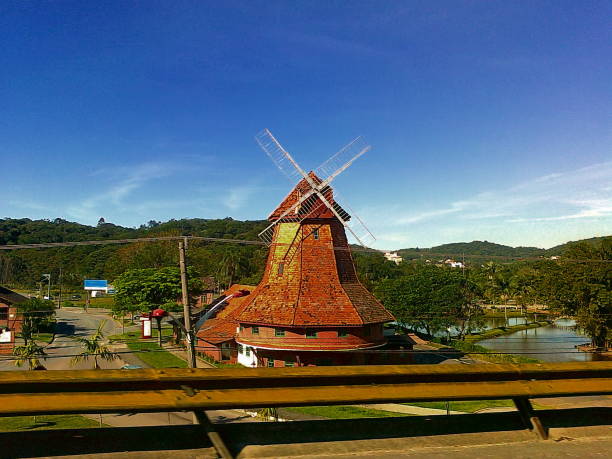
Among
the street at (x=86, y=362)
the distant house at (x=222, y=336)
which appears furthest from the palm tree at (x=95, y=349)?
the distant house at (x=222, y=336)

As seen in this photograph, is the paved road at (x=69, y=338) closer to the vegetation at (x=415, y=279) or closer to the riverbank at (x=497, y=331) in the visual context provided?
the vegetation at (x=415, y=279)

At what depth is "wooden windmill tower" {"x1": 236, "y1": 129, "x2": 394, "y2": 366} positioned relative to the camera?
76.7 feet

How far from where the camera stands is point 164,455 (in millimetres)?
3438

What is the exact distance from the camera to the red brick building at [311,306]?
23.4 m

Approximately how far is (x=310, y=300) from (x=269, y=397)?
20940mm

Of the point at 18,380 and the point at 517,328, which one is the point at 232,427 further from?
the point at 517,328

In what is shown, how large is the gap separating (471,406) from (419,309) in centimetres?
2272

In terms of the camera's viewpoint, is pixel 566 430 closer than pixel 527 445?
No

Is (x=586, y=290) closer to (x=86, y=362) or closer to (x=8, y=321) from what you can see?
(x=86, y=362)

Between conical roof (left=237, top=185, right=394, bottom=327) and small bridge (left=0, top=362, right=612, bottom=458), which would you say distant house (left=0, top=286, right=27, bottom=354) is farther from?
conical roof (left=237, top=185, right=394, bottom=327)

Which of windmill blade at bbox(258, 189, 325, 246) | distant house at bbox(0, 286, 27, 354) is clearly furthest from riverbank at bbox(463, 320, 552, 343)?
distant house at bbox(0, 286, 27, 354)

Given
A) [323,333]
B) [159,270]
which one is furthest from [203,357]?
[323,333]

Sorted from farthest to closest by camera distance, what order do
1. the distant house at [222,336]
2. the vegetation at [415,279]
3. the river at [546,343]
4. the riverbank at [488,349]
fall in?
the river at [546,343], the riverbank at [488,349], the distant house at [222,336], the vegetation at [415,279]

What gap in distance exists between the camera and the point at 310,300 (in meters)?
24.2
